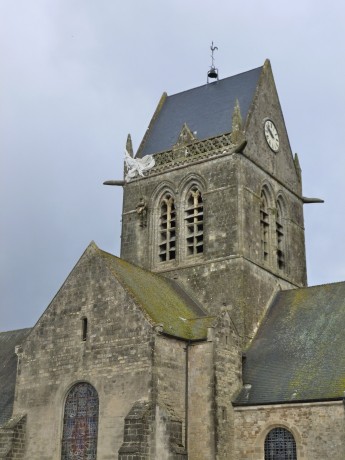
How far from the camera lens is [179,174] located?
104 ft

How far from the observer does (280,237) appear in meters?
32.3

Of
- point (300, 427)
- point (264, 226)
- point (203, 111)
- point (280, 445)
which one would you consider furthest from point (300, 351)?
point (203, 111)

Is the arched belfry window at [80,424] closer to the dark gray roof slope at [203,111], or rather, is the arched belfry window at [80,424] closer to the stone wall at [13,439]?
the stone wall at [13,439]

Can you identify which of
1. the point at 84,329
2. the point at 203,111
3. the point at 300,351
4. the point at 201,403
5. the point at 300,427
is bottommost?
the point at 300,427

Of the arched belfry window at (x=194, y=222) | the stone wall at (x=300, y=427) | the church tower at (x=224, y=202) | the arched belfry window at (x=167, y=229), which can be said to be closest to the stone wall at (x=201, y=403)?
the stone wall at (x=300, y=427)

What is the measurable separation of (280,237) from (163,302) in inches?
333

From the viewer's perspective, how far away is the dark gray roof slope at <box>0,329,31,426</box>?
28125mm

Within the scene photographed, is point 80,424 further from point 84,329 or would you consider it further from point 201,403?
point 201,403

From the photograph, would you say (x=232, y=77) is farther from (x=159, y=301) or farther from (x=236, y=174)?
(x=159, y=301)

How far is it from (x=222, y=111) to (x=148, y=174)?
4.34m

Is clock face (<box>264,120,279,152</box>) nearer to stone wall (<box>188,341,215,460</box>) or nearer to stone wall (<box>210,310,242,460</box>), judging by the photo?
stone wall (<box>210,310,242,460</box>)

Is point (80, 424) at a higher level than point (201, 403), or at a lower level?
lower

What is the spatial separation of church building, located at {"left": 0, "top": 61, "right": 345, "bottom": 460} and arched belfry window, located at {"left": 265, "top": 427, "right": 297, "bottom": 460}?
0.14ft

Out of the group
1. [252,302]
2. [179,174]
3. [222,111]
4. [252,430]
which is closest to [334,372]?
[252,430]
